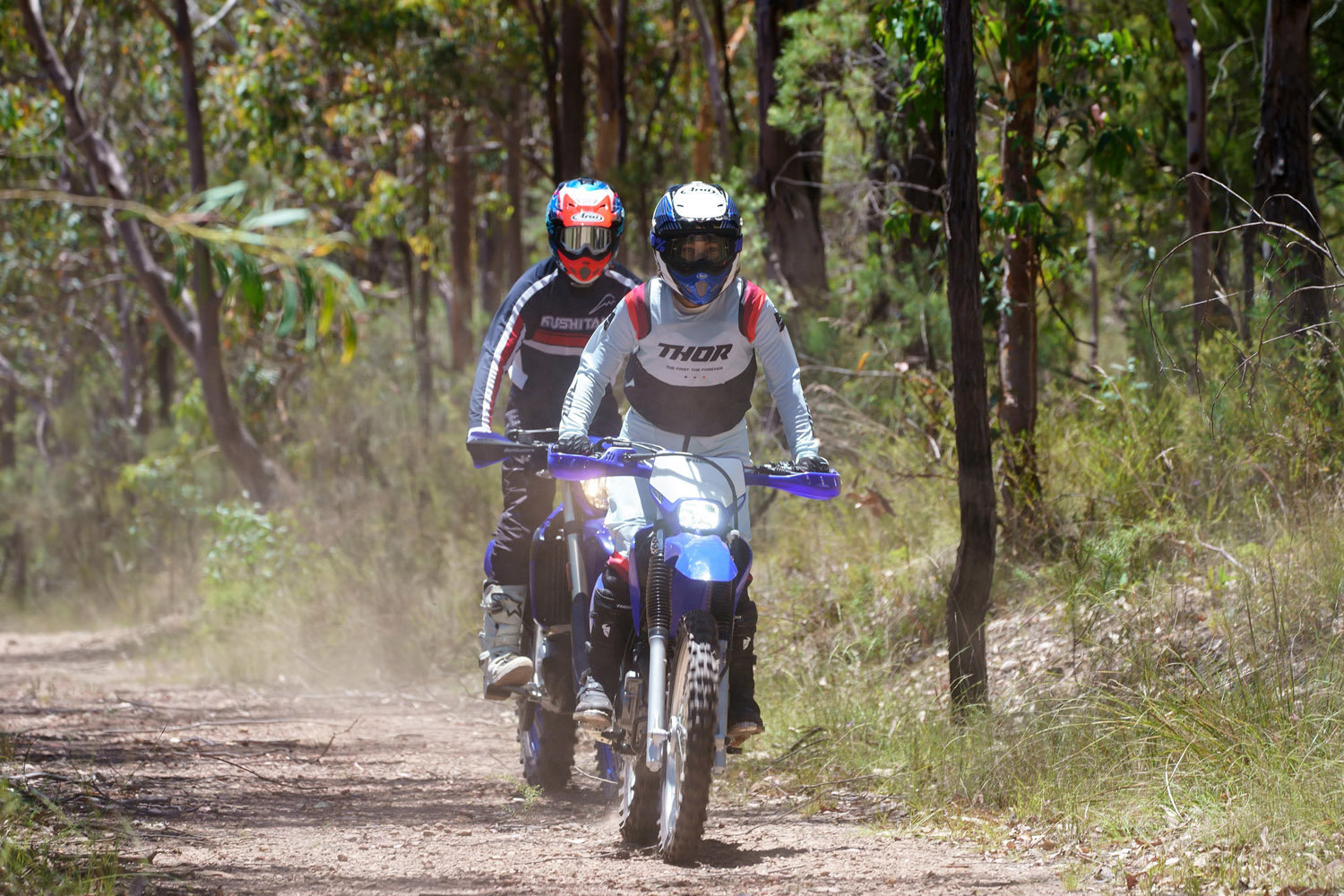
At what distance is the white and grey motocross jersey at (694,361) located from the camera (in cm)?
520

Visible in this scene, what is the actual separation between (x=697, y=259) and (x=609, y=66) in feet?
50.3

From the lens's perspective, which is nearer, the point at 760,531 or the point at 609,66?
the point at 760,531

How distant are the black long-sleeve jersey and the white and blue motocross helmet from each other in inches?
46.2

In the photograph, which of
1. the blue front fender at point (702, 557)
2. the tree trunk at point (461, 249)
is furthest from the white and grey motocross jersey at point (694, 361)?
the tree trunk at point (461, 249)

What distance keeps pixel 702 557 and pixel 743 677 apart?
592mm

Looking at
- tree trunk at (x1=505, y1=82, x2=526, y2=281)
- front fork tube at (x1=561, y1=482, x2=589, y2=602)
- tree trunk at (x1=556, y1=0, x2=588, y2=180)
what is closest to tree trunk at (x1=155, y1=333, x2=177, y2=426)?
tree trunk at (x1=505, y1=82, x2=526, y2=281)

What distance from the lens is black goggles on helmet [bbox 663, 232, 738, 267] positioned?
5086 mm

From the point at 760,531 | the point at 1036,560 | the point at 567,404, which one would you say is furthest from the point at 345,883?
the point at 760,531

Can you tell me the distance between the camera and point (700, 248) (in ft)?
16.7

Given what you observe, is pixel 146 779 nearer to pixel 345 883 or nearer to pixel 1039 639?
pixel 345 883

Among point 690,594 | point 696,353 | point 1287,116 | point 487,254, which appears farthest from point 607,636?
point 487,254

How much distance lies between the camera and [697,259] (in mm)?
5090

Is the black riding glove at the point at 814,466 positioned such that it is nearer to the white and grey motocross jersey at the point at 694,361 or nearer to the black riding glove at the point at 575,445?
the white and grey motocross jersey at the point at 694,361

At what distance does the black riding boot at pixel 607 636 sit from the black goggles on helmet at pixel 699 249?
1.22 metres
